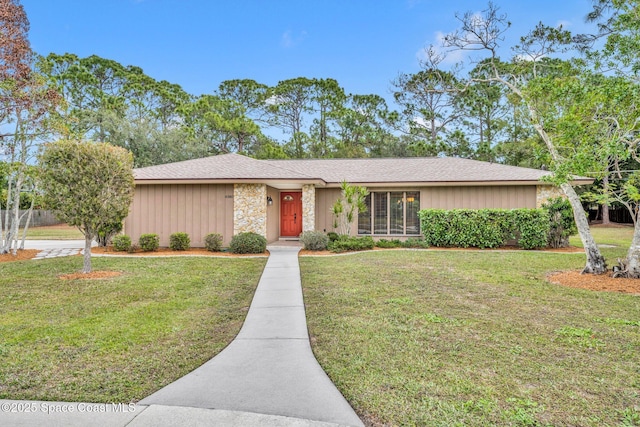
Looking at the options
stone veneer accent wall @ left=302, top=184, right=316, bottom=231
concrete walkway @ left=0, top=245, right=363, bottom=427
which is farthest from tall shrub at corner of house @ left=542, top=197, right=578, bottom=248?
concrete walkway @ left=0, top=245, right=363, bottom=427

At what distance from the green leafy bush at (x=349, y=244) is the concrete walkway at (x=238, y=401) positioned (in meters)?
8.24

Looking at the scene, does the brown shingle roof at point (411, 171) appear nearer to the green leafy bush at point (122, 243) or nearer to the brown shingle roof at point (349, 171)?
the brown shingle roof at point (349, 171)

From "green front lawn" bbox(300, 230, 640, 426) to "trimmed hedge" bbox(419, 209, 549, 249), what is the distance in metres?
5.02

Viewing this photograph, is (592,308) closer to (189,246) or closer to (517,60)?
(517,60)

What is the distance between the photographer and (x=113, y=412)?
99.1 inches

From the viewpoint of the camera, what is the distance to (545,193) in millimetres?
13680

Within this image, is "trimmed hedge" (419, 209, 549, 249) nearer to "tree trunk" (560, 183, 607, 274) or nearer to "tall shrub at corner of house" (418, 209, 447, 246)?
"tall shrub at corner of house" (418, 209, 447, 246)

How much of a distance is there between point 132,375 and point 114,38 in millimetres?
21835

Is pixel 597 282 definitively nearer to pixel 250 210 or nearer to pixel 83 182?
pixel 250 210

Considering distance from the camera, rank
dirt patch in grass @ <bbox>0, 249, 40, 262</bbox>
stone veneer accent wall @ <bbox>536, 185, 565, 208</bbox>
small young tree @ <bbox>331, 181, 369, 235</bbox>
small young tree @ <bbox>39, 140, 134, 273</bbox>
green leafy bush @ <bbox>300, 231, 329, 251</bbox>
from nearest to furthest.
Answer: small young tree @ <bbox>39, 140, 134, 273</bbox>
dirt patch in grass @ <bbox>0, 249, 40, 262</bbox>
green leafy bush @ <bbox>300, 231, 329, 251</bbox>
small young tree @ <bbox>331, 181, 369, 235</bbox>
stone veneer accent wall @ <bbox>536, 185, 565, 208</bbox>

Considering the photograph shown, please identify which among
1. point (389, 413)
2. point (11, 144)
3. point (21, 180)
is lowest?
point (389, 413)

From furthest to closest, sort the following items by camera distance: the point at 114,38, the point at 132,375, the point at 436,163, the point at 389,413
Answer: the point at 114,38, the point at 436,163, the point at 132,375, the point at 389,413

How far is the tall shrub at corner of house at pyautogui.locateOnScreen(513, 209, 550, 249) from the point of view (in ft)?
39.4

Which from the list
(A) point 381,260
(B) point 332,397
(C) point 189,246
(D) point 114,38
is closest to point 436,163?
(A) point 381,260
